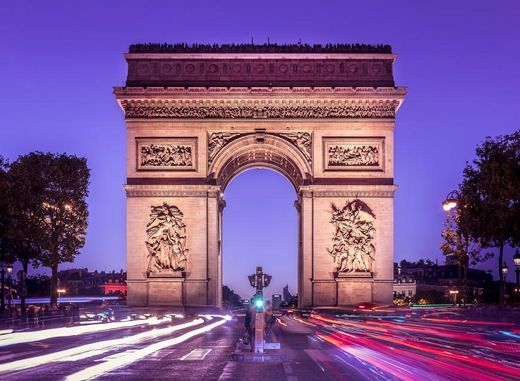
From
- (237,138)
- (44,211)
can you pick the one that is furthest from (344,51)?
(44,211)

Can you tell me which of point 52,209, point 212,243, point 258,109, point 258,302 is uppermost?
point 258,109

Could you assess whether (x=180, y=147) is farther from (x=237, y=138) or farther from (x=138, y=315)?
(x=138, y=315)

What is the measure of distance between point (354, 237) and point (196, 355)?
102ft

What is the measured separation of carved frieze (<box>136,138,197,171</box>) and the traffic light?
31.4 m

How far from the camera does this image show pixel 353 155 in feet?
169

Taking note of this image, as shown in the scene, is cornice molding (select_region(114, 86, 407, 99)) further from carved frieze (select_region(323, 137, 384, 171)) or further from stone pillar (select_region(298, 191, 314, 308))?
stone pillar (select_region(298, 191, 314, 308))

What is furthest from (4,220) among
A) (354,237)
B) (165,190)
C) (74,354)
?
(74,354)

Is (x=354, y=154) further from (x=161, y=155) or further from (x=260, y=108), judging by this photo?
(x=161, y=155)

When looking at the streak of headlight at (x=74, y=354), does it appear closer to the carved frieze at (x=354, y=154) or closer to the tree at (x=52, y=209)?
the carved frieze at (x=354, y=154)

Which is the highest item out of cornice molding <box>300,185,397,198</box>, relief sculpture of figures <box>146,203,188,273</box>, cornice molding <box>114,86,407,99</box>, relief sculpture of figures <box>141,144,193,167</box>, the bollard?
cornice molding <box>114,86,407,99</box>

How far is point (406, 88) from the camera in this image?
169 ft

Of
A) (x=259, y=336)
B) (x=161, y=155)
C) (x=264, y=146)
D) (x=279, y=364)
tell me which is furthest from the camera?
(x=264, y=146)

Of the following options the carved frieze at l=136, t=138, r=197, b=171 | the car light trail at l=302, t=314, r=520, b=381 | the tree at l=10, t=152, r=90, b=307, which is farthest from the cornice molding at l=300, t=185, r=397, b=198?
the car light trail at l=302, t=314, r=520, b=381

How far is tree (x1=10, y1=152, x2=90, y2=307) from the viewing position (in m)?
58.2
